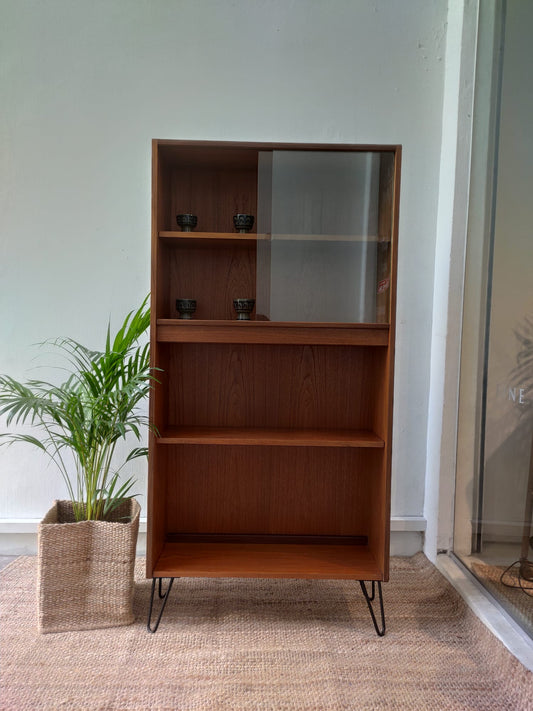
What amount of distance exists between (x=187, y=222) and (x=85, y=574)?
1.35 metres

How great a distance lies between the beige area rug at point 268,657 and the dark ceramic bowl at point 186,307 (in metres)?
1.14

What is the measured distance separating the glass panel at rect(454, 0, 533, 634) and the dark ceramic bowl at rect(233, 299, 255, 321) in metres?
0.93

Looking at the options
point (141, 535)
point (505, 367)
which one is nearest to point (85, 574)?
point (141, 535)

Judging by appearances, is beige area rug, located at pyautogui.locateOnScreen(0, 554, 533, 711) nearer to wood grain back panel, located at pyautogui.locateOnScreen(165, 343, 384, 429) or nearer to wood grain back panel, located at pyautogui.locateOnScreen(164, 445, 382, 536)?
wood grain back panel, located at pyautogui.locateOnScreen(164, 445, 382, 536)

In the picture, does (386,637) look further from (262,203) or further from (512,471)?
(262,203)

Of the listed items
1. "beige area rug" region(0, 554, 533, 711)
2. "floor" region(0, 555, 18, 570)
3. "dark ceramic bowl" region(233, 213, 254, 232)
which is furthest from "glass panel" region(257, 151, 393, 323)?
"floor" region(0, 555, 18, 570)

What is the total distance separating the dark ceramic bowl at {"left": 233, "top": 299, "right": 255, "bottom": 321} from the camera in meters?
2.01

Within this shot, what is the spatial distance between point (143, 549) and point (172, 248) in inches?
56.2

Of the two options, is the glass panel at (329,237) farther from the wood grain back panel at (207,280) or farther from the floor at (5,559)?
the floor at (5,559)

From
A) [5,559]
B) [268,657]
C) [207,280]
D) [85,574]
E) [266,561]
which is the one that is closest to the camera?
[268,657]

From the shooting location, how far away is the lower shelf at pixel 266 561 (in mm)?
1905

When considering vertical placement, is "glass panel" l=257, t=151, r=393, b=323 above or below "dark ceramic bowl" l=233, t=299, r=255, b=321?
above

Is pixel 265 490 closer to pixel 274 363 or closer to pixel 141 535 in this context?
pixel 274 363

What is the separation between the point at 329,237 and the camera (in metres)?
1.93
